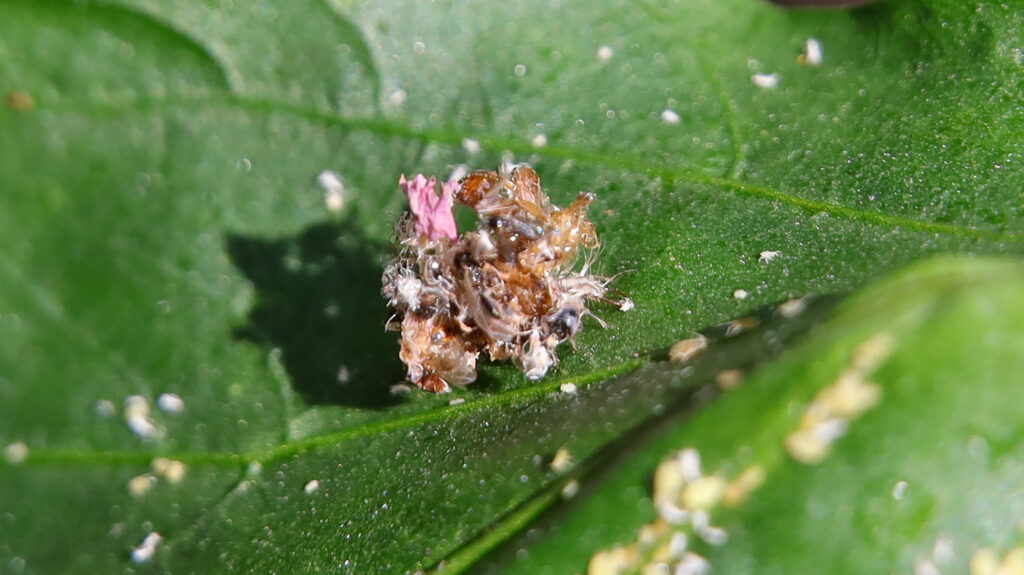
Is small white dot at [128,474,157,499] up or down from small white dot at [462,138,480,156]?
down

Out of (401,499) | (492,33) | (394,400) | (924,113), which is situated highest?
(492,33)

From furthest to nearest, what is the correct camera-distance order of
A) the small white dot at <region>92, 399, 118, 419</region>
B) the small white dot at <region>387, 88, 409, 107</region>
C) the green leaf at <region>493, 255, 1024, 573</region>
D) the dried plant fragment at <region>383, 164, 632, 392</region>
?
the small white dot at <region>387, 88, 409, 107</region> < the small white dot at <region>92, 399, 118, 419</region> < the dried plant fragment at <region>383, 164, 632, 392</region> < the green leaf at <region>493, 255, 1024, 573</region>

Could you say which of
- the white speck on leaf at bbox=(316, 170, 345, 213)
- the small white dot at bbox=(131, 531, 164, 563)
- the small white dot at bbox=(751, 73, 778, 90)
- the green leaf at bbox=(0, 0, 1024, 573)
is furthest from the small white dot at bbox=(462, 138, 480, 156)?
the small white dot at bbox=(131, 531, 164, 563)

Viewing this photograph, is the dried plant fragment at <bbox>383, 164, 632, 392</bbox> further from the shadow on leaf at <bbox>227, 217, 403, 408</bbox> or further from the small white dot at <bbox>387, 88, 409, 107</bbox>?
the small white dot at <bbox>387, 88, 409, 107</bbox>

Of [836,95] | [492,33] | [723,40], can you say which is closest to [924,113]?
[836,95]

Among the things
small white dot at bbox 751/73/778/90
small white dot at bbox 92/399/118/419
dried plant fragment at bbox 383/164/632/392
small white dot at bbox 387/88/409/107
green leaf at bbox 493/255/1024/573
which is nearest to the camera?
green leaf at bbox 493/255/1024/573

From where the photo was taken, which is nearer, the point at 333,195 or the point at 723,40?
the point at 333,195

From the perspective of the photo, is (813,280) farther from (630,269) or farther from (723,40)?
(723,40)

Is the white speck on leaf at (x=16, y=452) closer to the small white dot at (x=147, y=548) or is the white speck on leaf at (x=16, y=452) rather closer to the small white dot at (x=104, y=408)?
the small white dot at (x=104, y=408)
